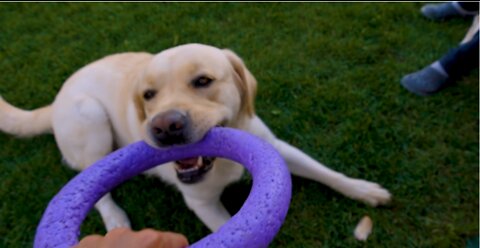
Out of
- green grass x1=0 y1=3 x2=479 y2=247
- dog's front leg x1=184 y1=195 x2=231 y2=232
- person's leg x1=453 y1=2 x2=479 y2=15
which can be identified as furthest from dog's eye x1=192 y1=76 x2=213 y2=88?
person's leg x1=453 y1=2 x2=479 y2=15

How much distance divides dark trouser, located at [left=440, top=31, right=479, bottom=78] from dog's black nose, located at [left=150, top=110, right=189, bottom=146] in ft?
8.09

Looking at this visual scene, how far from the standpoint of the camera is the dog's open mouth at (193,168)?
253 cm

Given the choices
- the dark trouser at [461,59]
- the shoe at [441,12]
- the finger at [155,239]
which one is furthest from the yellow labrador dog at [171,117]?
the shoe at [441,12]

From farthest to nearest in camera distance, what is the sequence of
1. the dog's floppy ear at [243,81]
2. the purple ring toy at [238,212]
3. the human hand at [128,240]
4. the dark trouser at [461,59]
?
the dark trouser at [461,59] < the dog's floppy ear at [243,81] < the purple ring toy at [238,212] < the human hand at [128,240]

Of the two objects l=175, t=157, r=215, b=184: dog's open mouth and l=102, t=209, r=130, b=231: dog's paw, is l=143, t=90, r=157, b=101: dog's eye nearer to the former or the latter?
l=175, t=157, r=215, b=184: dog's open mouth

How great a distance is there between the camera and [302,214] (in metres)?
3.04

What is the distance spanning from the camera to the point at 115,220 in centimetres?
317

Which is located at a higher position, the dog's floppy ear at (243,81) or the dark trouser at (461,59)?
the dog's floppy ear at (243,81)

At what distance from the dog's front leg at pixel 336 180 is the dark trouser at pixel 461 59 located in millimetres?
1321

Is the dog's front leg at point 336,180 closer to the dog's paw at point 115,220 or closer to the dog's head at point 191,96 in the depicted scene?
the dog's head at point 191,96

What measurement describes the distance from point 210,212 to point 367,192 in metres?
0.98

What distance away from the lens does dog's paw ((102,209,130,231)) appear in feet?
10.3

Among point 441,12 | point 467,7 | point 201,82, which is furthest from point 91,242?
point 467,7

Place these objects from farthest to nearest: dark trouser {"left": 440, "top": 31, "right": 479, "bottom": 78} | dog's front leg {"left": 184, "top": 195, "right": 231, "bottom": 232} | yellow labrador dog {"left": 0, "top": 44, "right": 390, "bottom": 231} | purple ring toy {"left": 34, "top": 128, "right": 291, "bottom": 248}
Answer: dark trouser {"left": 440, "top": 31, "right": 479, "bottom": 78}
dog's front leg {"left": 184, "top": 195, "right": 231, "bottom": 232}
yellow labrador dog {"left": 0, "top": 44, "right": 390, "bottom": 231}
purple ring toy {"left": 34, "top": 128, "right": 291, "bottom": 248}
